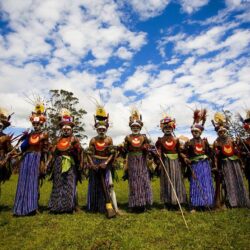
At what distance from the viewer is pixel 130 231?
5.74 meters

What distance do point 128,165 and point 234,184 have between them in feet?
9.35

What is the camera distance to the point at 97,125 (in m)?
7.99

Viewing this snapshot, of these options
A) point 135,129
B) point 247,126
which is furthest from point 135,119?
point 247,126

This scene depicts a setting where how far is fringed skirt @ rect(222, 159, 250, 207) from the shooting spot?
7.84m

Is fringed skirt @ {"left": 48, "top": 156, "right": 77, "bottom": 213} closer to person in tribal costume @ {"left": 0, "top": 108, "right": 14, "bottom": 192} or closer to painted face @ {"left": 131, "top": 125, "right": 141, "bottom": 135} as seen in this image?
person in tribal costume @ {"left": 0, "top": 108, "right": 14, "bottom": 192}

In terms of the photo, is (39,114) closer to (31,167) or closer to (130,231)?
(31,167)

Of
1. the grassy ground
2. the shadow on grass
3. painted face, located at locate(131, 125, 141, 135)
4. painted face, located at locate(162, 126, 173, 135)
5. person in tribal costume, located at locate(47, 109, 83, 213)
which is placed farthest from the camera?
the shadow on grass

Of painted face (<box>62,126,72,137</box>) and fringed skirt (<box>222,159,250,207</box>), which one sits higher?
painted face (<box>62,126,72,137</box>)

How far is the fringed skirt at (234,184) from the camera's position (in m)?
7.84

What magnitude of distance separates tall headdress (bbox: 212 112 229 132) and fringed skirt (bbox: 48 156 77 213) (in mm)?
4114

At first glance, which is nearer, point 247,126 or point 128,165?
point 128,165

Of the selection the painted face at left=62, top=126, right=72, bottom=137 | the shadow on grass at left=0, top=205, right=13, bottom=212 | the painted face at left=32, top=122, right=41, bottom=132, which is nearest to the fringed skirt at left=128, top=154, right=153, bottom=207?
the painted face at left=62, top=126, right=72, bottom=137

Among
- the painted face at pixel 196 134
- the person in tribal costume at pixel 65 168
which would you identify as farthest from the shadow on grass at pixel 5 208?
the painted face at pixel 196 134

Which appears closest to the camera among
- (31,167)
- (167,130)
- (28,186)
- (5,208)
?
(28,186)
